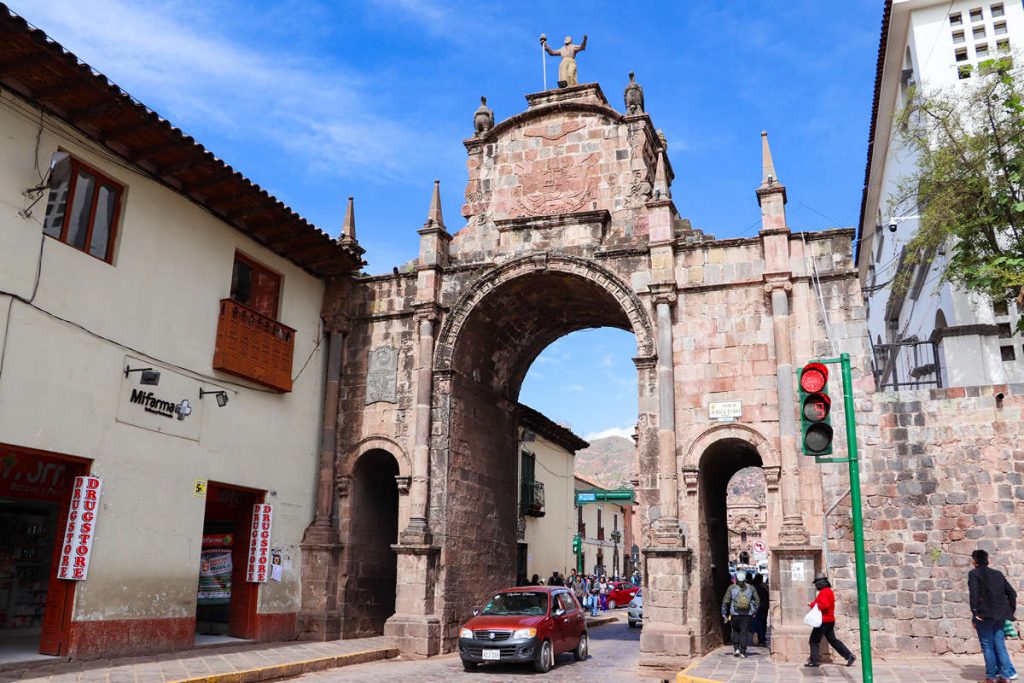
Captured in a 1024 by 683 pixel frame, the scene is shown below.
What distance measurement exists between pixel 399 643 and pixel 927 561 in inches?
401

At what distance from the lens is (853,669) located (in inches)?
512

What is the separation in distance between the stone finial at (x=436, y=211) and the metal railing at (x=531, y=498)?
14.5 meters

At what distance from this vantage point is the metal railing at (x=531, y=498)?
31.2 meters

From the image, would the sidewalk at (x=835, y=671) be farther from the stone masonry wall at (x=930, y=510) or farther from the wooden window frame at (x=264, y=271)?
the wooden window frame at (x=264, y=271)

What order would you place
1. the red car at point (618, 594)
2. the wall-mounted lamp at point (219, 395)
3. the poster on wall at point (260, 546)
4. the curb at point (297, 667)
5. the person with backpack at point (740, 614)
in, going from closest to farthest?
1. the curb at point (297, 667)
2. the person with backpack at point (740, 614)
3. the wall-mounted lamp at point (219, 395)
4. the poster on wall at point (260, 546)
5. the red car at point (618, 594)

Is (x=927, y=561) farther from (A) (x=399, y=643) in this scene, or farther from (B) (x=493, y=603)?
(A) (x=399, y=643)

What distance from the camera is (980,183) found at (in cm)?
1292

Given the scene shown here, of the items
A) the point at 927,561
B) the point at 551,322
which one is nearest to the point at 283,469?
the point at 551,322

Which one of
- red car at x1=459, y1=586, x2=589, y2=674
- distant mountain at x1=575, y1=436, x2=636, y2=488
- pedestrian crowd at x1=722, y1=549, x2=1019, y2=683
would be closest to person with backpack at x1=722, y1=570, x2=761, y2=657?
pedestrian crowd at x1=722, y1=549, x2=1019, y2=683

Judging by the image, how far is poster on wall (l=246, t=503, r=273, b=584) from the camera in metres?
16.6

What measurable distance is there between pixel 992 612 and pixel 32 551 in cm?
1729

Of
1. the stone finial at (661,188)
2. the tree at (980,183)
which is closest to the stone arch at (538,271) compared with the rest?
the stone finial at (661,188)

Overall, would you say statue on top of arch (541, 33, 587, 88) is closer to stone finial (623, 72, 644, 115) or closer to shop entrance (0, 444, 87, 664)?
stone finial (623, 72, 644, 115)

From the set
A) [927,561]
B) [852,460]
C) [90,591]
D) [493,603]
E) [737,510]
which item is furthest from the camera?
[737,510]
